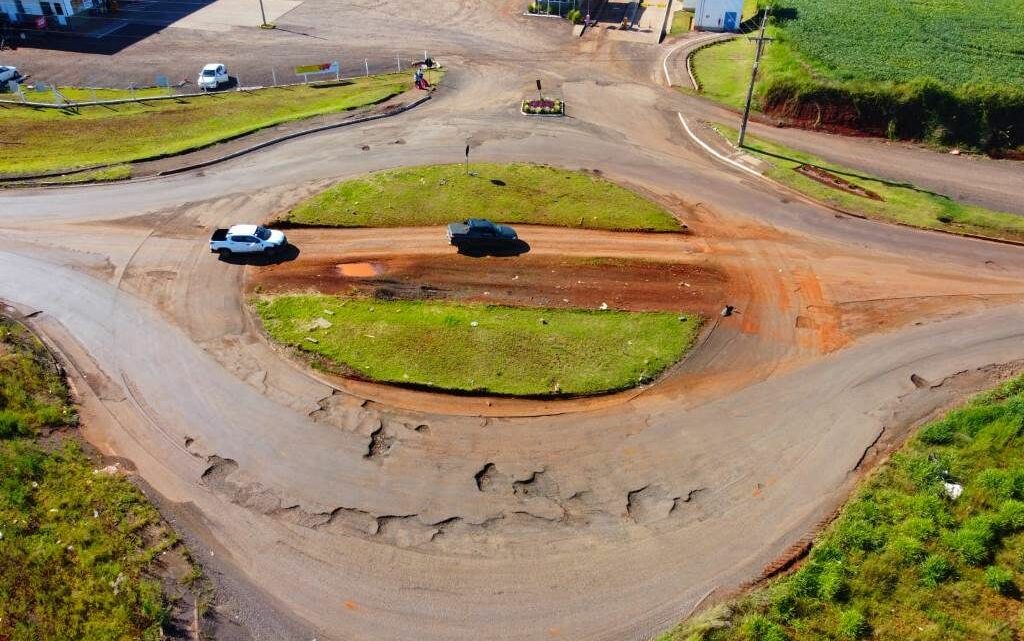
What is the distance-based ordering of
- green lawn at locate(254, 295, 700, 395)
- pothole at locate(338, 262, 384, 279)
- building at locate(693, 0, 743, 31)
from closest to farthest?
1. green lawn at locate(254, 295, 700, 395)
2. pothole at locate(338, 262, 384, 279)
3. building at locate(693, 0, 743, 31)

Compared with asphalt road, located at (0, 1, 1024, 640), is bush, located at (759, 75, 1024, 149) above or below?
above

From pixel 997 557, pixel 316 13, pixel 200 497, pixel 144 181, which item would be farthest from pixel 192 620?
pixel 316 13

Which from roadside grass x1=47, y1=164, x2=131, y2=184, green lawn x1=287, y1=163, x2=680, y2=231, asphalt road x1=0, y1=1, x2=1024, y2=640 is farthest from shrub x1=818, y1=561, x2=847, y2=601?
roadside grass x1=47, y1=164, x2=131, y2=184

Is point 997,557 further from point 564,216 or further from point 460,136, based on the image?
point 460,136

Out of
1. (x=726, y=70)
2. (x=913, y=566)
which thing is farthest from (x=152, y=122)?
(x=913, y=566)

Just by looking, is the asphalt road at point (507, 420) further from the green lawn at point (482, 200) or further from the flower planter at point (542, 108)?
the flower planter at point (542, 108)

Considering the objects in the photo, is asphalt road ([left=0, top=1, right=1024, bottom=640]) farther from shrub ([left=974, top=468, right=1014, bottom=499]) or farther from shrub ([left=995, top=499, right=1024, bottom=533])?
shrub ([left=995, top=499, right=1024, bottom=533])
